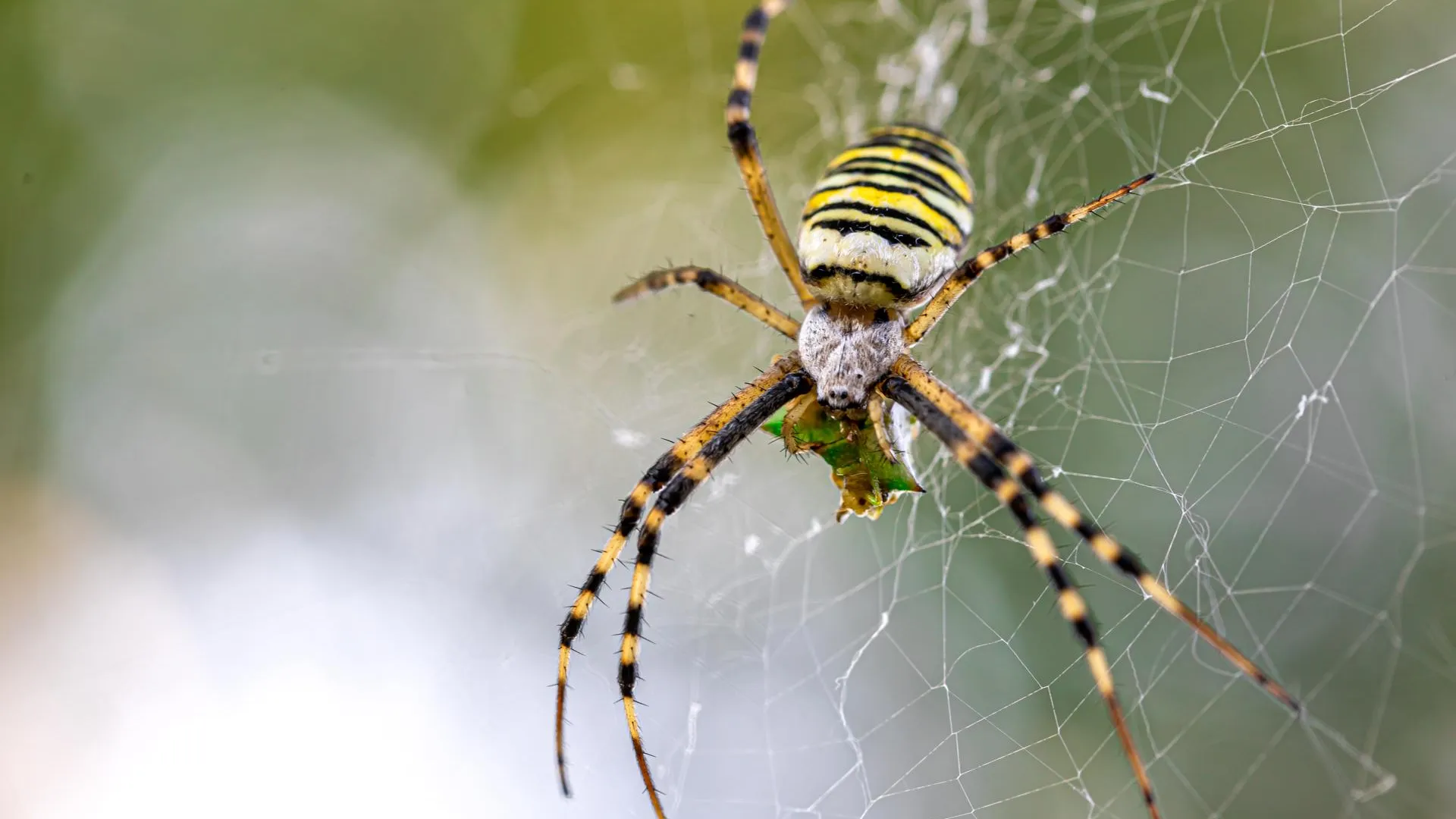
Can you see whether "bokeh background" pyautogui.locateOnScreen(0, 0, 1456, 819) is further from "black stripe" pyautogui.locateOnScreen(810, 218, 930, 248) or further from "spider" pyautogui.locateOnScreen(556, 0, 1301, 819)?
"black stripe" pyautogui.locateOnScreen(810, 218, 930, 248)

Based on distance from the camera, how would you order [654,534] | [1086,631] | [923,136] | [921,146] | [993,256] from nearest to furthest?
[1086,631] → [993,256] → [654,534] → [921,146] → [923,136]

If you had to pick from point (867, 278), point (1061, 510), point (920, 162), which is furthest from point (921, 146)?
point (1061, 510)

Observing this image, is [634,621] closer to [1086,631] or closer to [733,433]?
[733,433]

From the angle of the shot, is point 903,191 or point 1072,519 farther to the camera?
point 903,191

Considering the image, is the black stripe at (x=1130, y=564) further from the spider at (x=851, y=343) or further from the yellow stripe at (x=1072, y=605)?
the spider at (x=851, y=343)

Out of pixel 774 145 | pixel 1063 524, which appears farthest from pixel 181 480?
pixel 1063 524

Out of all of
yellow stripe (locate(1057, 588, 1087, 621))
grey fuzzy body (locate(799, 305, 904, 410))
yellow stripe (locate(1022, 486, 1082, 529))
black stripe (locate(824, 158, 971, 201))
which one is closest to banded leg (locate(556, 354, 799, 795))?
grey fuzzy body (locate(799, 305, 904, 410))
